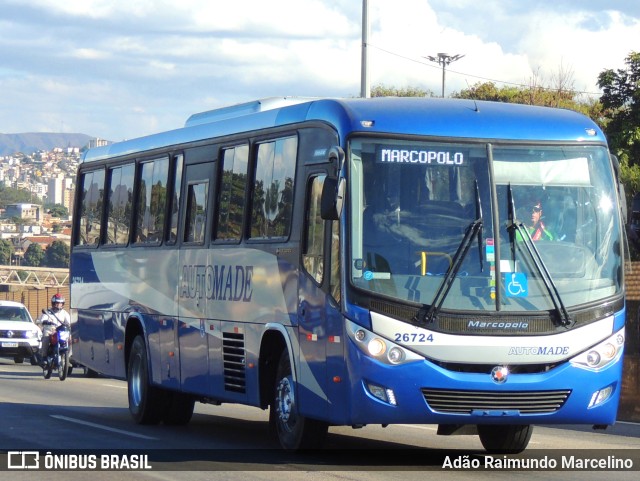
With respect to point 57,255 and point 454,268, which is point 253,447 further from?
point 57,255

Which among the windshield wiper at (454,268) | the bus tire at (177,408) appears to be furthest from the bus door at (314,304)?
the bus tire at (177,408)

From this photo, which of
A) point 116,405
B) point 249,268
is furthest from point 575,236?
point 116,405

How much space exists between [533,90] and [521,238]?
45.5 meters

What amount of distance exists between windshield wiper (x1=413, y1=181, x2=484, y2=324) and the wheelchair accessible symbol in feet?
0.82

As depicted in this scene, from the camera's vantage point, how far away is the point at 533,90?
56.1m

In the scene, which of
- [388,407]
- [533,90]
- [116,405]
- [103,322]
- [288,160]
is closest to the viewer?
[388,407]

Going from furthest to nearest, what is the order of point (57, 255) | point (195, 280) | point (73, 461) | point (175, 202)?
point (57, 255), point (175, 202), point (195, 280), point (73, 461)

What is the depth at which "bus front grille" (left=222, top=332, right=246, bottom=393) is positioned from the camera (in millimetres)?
13586

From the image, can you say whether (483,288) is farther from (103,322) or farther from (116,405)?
(116,405)

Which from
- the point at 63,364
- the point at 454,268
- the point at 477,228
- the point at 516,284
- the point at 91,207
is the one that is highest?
the point at 91,207

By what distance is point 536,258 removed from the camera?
11461 mm

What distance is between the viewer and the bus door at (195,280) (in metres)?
14.7

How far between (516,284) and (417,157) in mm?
1340

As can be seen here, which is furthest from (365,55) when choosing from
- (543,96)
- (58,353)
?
(543,96)
